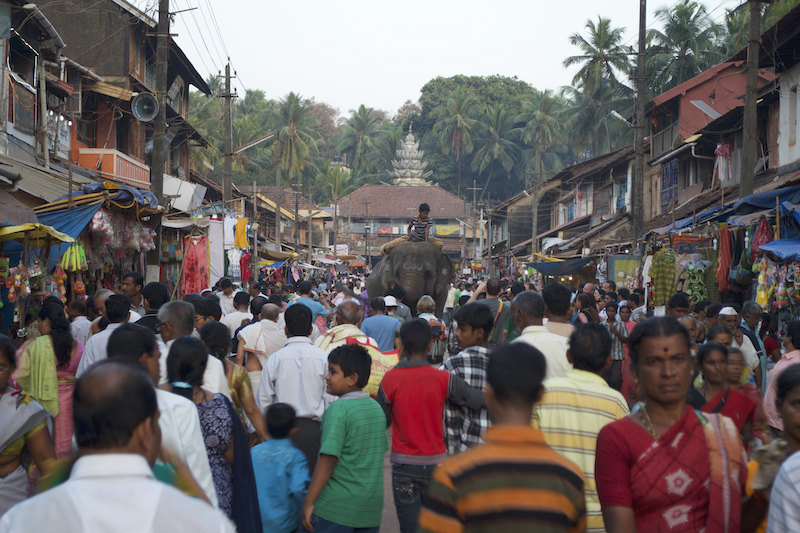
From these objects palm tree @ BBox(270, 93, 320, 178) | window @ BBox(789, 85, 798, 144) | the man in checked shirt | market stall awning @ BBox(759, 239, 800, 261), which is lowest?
Answer: the man in checked shirt

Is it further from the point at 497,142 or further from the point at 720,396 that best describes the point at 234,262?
the point at 497,142

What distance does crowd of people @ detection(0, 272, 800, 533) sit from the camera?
6.44 ft

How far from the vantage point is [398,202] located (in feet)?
208

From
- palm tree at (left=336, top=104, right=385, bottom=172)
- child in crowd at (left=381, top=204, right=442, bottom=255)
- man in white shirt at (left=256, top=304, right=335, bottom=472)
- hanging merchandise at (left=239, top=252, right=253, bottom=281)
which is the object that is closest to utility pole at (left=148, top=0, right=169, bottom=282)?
child in crowd at (left=381, top=204, right=442, bottom=255)

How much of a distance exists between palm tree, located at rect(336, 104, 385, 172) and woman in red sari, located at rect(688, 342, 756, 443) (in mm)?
68680

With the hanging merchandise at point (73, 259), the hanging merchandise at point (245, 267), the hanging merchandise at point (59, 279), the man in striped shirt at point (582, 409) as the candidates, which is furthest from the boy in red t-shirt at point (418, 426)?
the hanging merchandise at point (245, 267)

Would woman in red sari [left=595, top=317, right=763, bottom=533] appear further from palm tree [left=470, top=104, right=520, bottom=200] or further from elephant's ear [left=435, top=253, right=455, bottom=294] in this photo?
palm tree [left=470, top=104, right=520, bottom=200]

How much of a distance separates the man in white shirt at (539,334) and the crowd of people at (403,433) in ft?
0.05

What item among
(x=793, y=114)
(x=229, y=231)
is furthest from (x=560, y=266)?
(x=229, y=231)

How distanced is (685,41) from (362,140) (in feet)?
121

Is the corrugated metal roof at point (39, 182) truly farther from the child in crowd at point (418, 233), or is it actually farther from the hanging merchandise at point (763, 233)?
the hanging merchandise at point (763, 233)

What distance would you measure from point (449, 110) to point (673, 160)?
47458 mm

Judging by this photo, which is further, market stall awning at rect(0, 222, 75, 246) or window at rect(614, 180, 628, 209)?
window at rect(614, 180, 628, 209)

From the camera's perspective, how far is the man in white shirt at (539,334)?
470 cm
